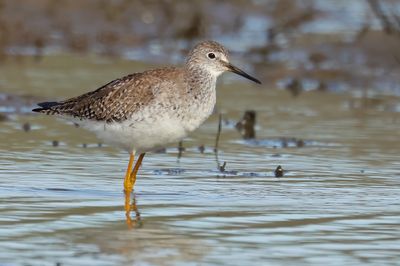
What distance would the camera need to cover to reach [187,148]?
40.0 feet

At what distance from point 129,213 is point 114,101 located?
1.55 meters

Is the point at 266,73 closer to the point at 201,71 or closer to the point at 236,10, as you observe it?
the point at 236,10

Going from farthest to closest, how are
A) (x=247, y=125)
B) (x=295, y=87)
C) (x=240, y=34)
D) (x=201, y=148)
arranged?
(x=240, y=34), (x=295, y=87), (x=247, y=125), (x=201, y=148)

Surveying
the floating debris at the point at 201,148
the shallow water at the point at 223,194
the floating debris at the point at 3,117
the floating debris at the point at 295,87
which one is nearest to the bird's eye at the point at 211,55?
the shallow water at the point at 223,194

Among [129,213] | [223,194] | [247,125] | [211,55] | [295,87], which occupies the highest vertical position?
[295,87]

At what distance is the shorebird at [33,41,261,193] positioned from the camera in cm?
990

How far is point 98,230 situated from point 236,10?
40.6ft

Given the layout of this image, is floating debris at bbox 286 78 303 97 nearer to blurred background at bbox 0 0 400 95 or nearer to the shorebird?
blurred background at bbox 0 0 400 95

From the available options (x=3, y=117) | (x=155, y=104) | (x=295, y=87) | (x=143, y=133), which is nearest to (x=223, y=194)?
(x=143, y=133)

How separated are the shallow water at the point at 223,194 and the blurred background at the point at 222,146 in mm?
21

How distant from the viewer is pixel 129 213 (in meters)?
9.01

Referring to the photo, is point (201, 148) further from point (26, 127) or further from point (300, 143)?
point (26, 127)

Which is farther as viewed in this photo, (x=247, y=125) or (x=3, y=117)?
(x=3, y=117)

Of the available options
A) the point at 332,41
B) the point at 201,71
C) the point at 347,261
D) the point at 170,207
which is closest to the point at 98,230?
the point at 170,207
